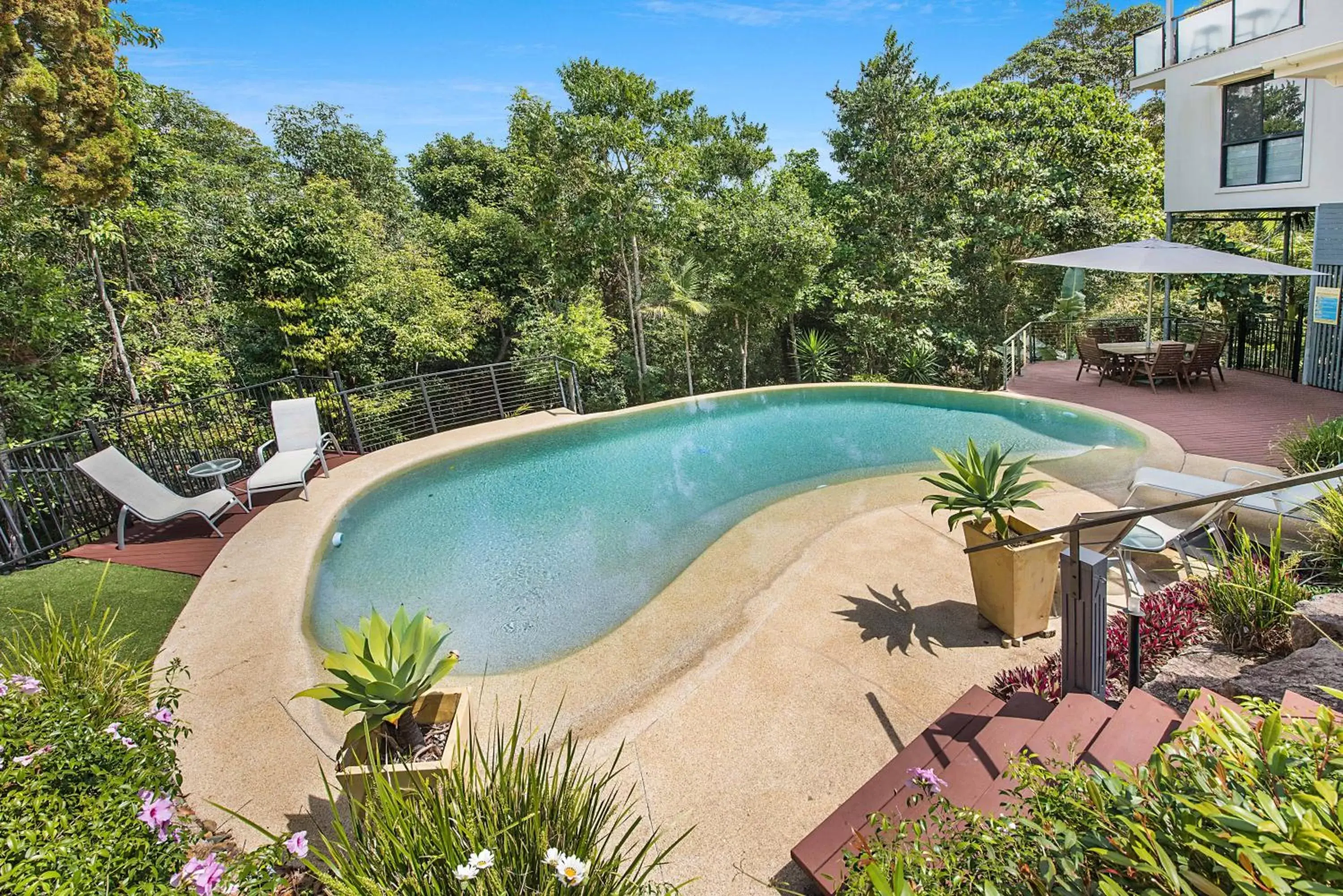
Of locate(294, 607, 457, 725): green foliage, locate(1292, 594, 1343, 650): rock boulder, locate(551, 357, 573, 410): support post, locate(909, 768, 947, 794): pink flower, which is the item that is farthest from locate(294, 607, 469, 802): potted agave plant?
locate(551, 357, 573, 410): support post

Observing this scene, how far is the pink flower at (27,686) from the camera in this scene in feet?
8.56

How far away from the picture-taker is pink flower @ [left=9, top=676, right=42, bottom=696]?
2609mm

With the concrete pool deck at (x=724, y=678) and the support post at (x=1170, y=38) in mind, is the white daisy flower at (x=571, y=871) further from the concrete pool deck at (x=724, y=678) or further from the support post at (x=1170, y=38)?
the support post at (x=1170, y=38)

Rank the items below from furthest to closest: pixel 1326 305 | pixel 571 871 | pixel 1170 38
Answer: pixel 1170 38, pixel 1326 305, pixel 571 871

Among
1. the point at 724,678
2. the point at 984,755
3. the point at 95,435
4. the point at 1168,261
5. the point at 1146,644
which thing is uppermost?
the point at 1168,261

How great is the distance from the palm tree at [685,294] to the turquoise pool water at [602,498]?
210cm

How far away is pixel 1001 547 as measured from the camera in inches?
159

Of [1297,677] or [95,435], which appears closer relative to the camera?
[1297,677]

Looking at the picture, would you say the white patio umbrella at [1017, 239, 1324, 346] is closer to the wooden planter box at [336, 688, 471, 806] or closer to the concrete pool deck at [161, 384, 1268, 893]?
the concrete pool deck at [161, 384, 1268, 893]

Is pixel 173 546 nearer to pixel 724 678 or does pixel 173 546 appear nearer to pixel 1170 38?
pixel 724 678

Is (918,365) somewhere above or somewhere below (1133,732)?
below

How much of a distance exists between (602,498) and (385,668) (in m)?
5.52

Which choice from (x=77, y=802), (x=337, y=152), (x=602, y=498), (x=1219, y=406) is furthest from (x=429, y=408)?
(x=337, y=152)

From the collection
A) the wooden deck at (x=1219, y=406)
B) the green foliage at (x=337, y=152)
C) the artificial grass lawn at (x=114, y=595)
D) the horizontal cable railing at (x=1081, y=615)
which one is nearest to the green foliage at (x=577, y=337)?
the wooden deck at (x=1219, y=406)
